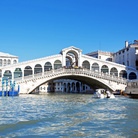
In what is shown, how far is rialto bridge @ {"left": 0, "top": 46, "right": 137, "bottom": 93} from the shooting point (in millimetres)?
34906

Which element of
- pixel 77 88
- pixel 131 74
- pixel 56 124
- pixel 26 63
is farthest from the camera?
pixel 77 88

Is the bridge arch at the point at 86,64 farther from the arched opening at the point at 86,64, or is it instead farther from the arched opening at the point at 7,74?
the arched opening at the point at 7,74

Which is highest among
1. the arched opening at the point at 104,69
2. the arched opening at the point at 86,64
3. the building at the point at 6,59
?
the building at the point at 6,59

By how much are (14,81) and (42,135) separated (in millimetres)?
25282

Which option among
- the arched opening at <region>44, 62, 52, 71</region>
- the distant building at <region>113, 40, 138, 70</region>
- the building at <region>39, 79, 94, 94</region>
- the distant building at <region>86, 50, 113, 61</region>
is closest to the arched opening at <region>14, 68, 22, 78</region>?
the arched opening at <region>44, 62, 52, 71</region>

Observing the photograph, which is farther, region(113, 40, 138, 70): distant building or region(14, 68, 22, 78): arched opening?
region(113, 40, 138, 70): distant building

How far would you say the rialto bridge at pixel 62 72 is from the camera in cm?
3491

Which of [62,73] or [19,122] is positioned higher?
[62,73]

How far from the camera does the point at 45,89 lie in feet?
253

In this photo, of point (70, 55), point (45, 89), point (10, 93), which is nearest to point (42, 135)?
point (10, 93)

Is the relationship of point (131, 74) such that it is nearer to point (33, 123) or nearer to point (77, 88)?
point (77, 88)

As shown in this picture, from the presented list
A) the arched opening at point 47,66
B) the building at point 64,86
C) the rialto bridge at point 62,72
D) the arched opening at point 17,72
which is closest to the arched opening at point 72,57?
the rialto bridge at point 62,72

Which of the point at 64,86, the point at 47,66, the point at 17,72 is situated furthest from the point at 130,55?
the point at 64,86

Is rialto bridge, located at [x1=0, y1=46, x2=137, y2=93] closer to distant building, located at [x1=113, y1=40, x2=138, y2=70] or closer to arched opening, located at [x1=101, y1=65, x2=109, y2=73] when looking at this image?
arched opening, located at [x1=101, y1=65, x2=109, y2=73]
